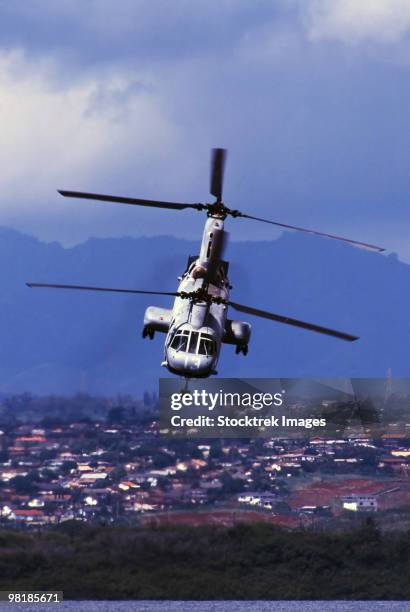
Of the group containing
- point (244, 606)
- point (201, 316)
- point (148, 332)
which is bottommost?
point (201, 316)

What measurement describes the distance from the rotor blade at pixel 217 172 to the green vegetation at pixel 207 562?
46.8 m

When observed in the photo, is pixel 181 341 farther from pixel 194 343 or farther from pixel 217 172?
pixel 217 172

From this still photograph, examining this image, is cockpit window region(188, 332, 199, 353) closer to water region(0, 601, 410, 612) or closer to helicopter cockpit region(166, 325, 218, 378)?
helicopter cockpit region(166, 325, 218, 378)

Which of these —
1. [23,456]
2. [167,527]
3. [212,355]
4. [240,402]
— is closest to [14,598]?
[23,456]

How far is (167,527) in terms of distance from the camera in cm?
12069

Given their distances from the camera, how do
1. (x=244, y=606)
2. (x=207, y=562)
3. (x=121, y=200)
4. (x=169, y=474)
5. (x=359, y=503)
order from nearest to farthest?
(x=121, y=200), (x=169, y=474), (x=207, y=562), (x=359, y=503), (x=244, y=606)

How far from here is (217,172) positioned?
76.6 m

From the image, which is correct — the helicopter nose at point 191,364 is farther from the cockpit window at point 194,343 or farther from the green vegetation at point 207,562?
the green vegetation at point 207,562

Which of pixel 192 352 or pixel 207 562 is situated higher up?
pixel 207 562

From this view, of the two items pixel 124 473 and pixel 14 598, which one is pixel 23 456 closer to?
pixel 124 473

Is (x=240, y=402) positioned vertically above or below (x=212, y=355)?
above

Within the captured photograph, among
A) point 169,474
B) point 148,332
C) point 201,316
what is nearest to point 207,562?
point 169,474

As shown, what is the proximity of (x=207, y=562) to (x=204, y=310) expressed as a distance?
56617mm

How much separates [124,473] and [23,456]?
23.8ft
